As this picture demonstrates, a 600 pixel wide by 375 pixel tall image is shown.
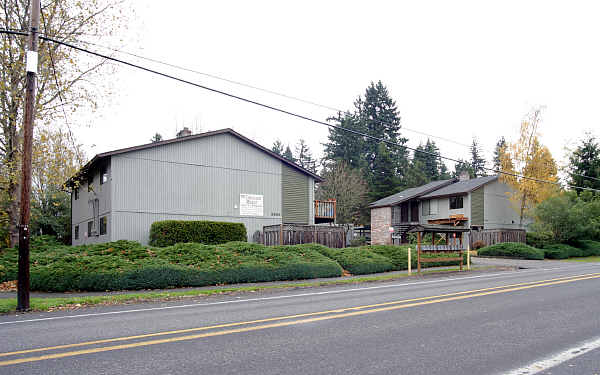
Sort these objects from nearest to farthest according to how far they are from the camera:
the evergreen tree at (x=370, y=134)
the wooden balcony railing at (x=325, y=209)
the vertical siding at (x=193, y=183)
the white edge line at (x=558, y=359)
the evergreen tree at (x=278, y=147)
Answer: the white edge line at (x=558, y=359), the vertical siding at (x=193, y=183), the wooden balcony railing at (x=325, y=209), the evergreen tree at (x=370, y=134), the evergreen tree at (x=278, y=147)

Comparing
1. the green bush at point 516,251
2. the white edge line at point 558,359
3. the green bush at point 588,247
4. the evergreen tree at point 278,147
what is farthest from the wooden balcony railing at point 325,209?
→ the evergreen tree at point 278,147

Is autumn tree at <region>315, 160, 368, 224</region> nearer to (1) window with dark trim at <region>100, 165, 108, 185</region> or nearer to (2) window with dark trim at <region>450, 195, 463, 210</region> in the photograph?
(2) window with dark trim at <region>450, 195, 463, 210</region>

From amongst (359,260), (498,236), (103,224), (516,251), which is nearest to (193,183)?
(103,224)

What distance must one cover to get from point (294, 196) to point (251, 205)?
3.31 m

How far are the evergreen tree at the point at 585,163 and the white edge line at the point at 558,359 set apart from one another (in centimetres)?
4746

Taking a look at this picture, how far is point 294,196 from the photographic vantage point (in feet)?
98.4

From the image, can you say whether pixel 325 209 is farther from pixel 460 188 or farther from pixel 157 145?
pixel 460 188

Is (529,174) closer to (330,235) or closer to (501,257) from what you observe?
(501,257)

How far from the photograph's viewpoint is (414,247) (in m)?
23.7

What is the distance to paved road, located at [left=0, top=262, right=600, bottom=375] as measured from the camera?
530cm

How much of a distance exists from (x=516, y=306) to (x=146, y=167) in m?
20.4

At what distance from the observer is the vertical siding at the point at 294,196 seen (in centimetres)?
2961

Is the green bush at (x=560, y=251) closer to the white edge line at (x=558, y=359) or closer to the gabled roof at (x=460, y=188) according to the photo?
the gabled roof at (x=460, y=188)

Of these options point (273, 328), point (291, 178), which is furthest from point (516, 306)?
point (291, 178)
